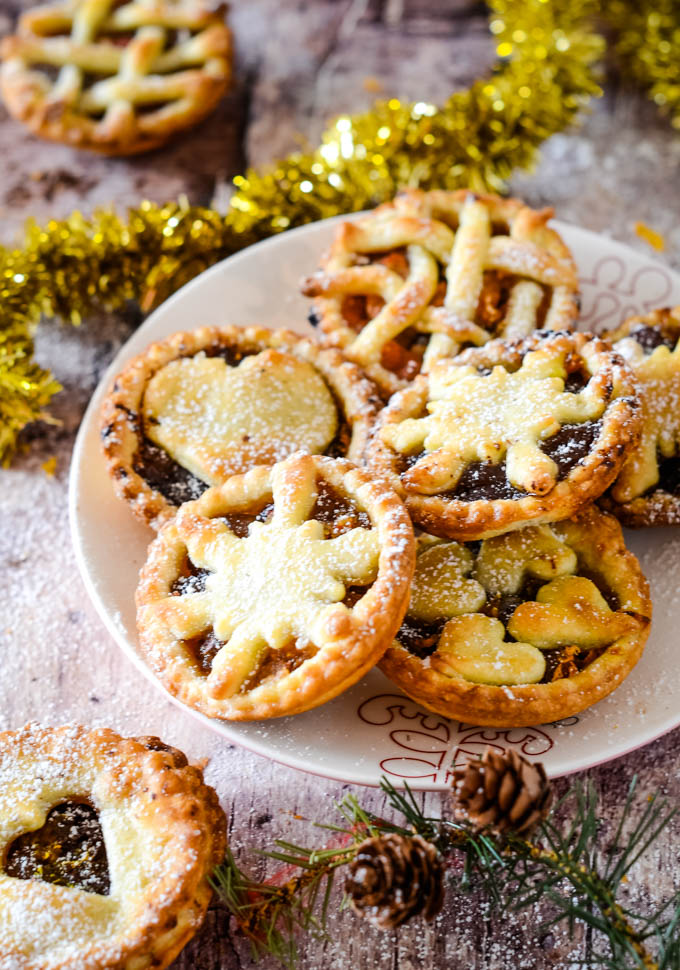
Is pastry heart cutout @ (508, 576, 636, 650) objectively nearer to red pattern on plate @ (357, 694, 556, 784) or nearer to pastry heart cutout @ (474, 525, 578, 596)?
pastry heart cutout @ (474, 525, 578, 596)

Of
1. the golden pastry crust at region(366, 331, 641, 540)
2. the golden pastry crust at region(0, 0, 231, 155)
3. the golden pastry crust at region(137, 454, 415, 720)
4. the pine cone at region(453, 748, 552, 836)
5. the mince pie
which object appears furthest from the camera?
the golden pastry crust at region(0, 0, 231, 155)

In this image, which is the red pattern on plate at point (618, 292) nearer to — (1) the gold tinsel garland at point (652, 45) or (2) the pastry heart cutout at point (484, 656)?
(1) the gold tinsel garland at point (652, 45)

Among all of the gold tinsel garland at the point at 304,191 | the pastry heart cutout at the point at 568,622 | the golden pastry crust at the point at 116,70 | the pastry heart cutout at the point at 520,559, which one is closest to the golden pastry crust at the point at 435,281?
the gold tinsel garland at the point at 304,191

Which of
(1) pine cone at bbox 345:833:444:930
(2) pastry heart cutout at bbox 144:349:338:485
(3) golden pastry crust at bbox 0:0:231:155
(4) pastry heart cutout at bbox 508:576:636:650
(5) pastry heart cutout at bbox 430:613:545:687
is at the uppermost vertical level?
(3) golden pastry crust at bbox 0:0:231:155

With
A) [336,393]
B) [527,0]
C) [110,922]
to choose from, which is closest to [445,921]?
[110,922]

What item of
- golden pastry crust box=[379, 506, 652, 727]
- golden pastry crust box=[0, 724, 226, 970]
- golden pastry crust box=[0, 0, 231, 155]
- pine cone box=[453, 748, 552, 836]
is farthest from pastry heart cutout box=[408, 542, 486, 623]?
golden pastry crust box=[0, 0, 231, 155]

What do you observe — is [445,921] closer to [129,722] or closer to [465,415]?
[129,722]

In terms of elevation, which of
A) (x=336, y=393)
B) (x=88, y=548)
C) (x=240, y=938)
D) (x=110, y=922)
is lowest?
(x=240, y=938)

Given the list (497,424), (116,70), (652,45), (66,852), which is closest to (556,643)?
(497,424)

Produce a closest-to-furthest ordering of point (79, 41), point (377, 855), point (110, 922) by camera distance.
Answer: point (377, 855)
point (110, 922)
point (79, 41)
